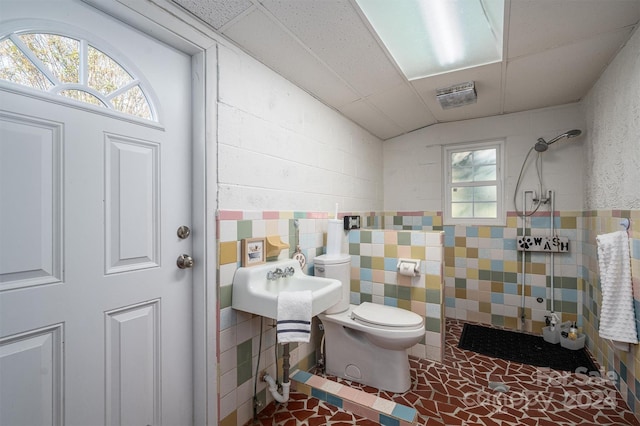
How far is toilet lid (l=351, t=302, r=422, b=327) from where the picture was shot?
1.77m

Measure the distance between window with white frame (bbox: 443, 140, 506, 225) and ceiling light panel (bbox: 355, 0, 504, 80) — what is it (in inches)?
50.6

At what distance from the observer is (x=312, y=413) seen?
162 cm

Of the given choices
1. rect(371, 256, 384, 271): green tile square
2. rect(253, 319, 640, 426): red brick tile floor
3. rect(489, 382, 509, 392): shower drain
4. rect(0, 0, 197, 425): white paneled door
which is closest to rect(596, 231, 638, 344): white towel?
rect(253, 319, 640, 426): red brick tile floor

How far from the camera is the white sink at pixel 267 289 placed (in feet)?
4.50

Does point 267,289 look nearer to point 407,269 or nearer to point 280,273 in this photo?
point 280,273

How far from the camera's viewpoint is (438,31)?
1622 mm

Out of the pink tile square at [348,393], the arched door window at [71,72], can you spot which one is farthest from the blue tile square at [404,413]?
the arched door window at [71,72]

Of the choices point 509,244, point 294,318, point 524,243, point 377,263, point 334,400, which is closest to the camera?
point 294,318

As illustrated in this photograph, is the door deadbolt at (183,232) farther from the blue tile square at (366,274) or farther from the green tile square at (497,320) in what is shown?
the green tile square at (497,320)

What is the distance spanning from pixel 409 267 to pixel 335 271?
0.56m

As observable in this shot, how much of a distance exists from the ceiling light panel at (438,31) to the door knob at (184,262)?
1.47m

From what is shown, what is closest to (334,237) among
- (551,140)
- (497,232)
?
(497,232)

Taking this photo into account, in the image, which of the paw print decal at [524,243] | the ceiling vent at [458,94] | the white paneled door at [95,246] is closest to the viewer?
the white paneled door at [95,246]

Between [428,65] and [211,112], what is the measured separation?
1.48m
